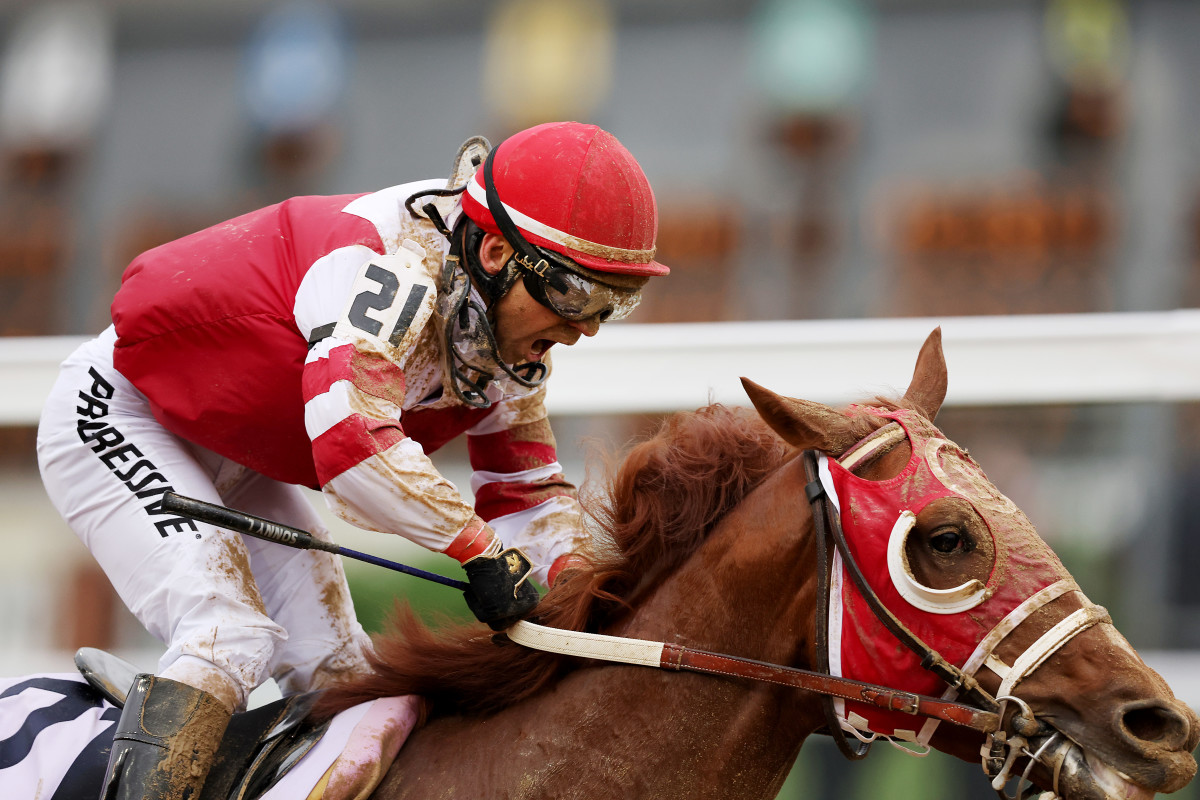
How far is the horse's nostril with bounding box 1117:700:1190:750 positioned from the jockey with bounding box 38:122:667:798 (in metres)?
1.16

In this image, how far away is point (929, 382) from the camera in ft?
8.09

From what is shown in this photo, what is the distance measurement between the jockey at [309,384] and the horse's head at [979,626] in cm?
67

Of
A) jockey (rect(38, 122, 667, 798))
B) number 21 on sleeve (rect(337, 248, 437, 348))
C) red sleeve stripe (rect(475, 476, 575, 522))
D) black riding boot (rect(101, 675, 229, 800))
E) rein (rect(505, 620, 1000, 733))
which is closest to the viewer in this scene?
rein (rect(505, 620, 1000, 733))

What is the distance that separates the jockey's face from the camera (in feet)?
8.21

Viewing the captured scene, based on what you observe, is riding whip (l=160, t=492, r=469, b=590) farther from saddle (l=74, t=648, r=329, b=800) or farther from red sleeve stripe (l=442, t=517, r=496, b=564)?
saddle (l=74, t=648, r=329, b=800)

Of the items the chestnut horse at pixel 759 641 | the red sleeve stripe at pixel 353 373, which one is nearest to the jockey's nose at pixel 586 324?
the chestnut horse at pixel 759 641

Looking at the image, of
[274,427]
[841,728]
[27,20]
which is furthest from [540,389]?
[27,20]

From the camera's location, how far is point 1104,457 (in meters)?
6.49

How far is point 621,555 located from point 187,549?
3.19ft

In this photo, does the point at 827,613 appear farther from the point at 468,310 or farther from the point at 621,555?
the point at 468,310

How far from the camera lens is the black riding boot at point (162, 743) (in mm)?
2115

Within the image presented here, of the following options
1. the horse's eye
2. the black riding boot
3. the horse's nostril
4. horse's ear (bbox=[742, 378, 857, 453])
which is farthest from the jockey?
the horse's nostril

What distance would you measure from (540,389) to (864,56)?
6720mm

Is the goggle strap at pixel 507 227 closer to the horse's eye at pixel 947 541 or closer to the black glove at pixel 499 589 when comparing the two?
the black glove at pixel 499 589
